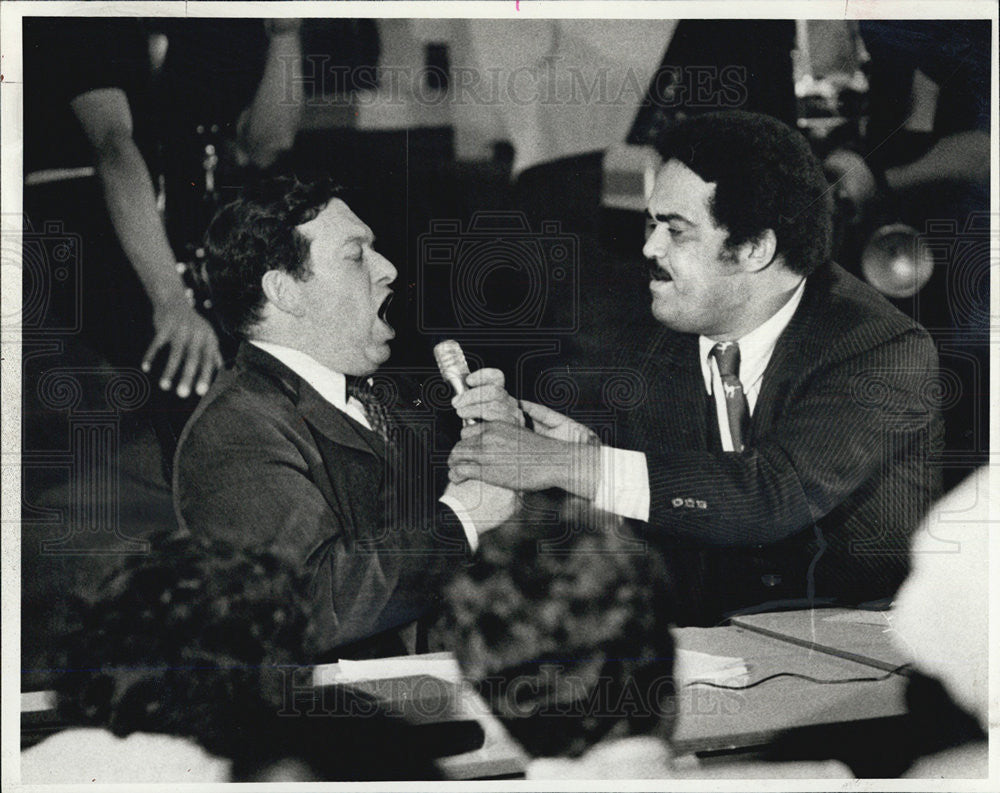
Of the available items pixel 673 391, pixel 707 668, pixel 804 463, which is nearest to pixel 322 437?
pixel 673 391

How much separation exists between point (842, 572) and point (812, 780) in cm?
57

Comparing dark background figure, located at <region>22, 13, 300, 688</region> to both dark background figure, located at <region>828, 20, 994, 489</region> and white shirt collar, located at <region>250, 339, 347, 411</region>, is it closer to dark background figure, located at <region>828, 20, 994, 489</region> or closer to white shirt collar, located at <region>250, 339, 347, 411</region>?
white shirt collar, located at <region>250, 339, 347, 411</region>

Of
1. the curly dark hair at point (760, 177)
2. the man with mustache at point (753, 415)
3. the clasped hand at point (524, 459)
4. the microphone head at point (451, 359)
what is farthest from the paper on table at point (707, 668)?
the curly dark hair at point (760, 177)

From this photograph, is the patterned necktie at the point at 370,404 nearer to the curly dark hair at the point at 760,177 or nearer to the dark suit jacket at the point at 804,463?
the dark suit jacket at the point at 804,463

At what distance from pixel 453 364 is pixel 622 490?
58 cm

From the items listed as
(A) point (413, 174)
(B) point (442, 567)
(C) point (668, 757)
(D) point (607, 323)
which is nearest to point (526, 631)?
(B) point (442, 567)

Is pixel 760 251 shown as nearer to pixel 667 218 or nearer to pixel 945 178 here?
pixel 667 218

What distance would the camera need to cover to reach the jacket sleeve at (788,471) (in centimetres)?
292

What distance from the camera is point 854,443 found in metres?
2.93

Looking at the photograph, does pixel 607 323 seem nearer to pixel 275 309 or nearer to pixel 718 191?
pixel 718 191

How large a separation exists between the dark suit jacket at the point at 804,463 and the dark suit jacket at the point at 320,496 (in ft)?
2.00

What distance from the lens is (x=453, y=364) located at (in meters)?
2.96

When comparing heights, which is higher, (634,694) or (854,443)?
(854,443)

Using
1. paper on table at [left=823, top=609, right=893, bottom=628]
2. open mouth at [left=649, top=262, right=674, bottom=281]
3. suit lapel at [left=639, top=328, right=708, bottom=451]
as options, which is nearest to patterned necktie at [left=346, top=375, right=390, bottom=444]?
suit lapel at [left=639, top=328, right=708, bottom=451]
